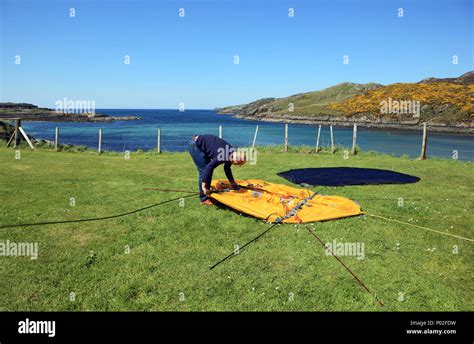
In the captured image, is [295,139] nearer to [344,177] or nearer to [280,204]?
[344,177]

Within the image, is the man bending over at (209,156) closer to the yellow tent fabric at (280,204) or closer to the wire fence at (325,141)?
the yellow tent fabric at (280,204)

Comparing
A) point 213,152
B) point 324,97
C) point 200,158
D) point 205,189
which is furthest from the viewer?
point 324,97

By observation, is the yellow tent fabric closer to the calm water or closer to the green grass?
the green grass

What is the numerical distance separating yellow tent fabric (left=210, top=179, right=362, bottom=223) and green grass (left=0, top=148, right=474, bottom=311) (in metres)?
0.26

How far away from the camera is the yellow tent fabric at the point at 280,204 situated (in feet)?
23.4

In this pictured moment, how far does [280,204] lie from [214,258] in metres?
2.85

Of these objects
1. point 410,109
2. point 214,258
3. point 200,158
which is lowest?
point 214,258

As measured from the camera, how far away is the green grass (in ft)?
14.0

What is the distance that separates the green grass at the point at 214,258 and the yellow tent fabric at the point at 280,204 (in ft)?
0.86

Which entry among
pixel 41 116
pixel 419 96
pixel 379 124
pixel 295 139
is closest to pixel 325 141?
pixel 295 139

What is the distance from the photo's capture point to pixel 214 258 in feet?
17.7

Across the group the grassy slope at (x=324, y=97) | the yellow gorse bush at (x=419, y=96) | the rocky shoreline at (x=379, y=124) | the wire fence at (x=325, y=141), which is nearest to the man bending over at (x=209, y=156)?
the wire fence at (x=325, y=141)

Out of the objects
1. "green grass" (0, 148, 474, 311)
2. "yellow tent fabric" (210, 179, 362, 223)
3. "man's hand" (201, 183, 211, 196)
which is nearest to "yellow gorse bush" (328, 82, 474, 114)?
"yellow tent fabric" (210, 179, 362, 223)
